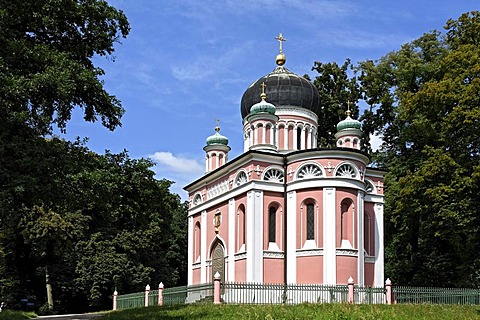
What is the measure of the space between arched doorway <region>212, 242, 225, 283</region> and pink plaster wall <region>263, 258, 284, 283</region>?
10.3 feet

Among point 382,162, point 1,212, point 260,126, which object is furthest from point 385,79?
point 1,212

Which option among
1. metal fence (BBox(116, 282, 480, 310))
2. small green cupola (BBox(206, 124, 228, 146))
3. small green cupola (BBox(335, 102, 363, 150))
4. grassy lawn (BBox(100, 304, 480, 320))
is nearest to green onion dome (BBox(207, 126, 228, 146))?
small green cupola (BBox(206, 124, 228, 146))

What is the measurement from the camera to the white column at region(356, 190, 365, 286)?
26.3 meters

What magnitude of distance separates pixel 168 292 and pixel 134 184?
1004cm

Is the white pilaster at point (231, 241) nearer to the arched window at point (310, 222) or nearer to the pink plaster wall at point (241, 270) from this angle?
the pink plaster wall at point (241, 270)

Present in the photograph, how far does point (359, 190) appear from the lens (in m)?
27.1

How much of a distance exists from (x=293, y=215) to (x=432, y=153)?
7053 millimetres

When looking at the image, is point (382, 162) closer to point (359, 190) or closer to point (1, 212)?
point (359, 190)

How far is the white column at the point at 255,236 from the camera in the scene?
87.1 feet

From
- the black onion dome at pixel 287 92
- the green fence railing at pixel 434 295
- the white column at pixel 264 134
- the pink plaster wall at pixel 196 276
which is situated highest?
the black onion dome at pixel 287 92

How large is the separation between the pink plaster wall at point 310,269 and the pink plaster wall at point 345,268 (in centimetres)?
71

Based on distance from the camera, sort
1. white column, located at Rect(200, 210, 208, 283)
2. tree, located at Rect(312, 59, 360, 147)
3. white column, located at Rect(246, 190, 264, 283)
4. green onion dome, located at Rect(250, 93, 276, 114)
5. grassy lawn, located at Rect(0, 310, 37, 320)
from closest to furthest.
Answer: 1. grassy lawn, located at Rect(0, 310, 37, 320)
2. white column, located at Rect(246, 190, 264, 283)
3. green onion dome, located at Rect(250, 93, 276, 114)
4. white column, located at Rect(200, 210, 208, 283)
5. tree, located at Rect(312, 59, 360, 147)

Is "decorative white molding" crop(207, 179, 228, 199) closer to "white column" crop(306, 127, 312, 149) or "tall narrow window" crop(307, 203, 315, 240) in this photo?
"tall narrow window" crop(307, 203, 315, 240)

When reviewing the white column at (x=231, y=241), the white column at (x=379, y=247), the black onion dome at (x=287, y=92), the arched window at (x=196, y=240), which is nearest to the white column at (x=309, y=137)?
the black onion dome at (x=287, y=92)
